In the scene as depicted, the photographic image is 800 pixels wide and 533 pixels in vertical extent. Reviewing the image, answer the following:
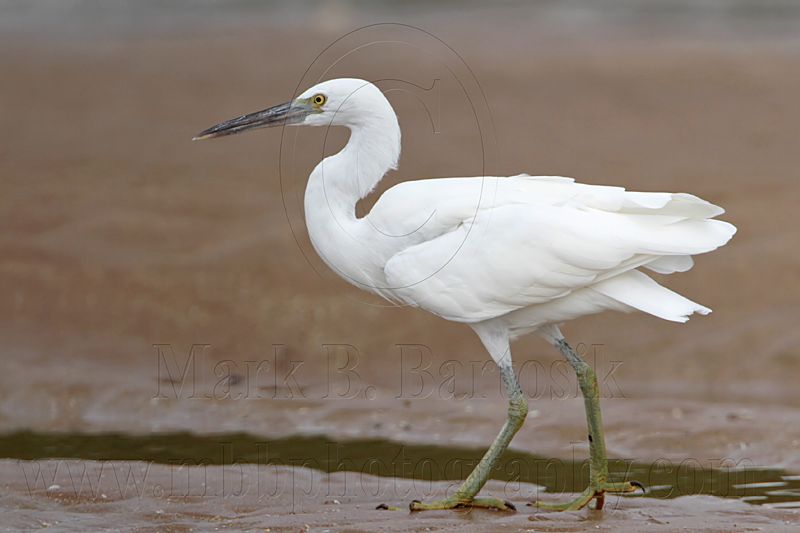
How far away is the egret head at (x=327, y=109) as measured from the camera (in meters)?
6.51

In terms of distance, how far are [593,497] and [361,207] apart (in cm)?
551

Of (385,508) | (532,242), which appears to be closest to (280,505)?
(385,508)

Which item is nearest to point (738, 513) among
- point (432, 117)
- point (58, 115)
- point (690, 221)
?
point (690, 221)

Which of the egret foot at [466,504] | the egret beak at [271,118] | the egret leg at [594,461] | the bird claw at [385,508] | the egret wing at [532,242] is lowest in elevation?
the bird claw at [385,508]

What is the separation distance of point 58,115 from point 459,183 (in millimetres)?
9687

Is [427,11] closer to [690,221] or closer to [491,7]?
[491,7]

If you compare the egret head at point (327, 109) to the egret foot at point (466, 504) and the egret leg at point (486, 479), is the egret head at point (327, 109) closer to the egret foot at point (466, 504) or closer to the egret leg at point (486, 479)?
the egret leg at point (486, 479)

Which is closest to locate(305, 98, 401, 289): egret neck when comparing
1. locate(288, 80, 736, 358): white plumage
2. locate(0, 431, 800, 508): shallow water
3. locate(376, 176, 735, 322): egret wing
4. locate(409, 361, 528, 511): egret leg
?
locate(288, 80, 736, 358): white plumage

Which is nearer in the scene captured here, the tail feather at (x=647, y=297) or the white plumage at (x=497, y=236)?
the tail feather at (x=647, y=297)

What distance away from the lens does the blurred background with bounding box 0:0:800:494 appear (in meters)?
8.70

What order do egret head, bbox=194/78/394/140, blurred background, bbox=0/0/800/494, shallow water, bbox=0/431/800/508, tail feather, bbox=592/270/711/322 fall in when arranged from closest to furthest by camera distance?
tail feather, bbox=592/270/711/322 → egret head, bbox=194/78/394/140 → shallow water, bbox=0/431/800/508 → blurred background, bbox=0/0/800/494

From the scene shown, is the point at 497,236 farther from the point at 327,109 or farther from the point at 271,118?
the point at 271,118

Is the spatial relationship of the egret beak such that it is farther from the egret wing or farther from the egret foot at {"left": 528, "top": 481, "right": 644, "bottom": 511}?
the egret foot at {"left": 528, "top": 481, "right": 644, "bottom": 511}

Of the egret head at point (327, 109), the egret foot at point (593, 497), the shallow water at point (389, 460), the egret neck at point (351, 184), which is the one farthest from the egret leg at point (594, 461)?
the egret head at point (327, 109)
